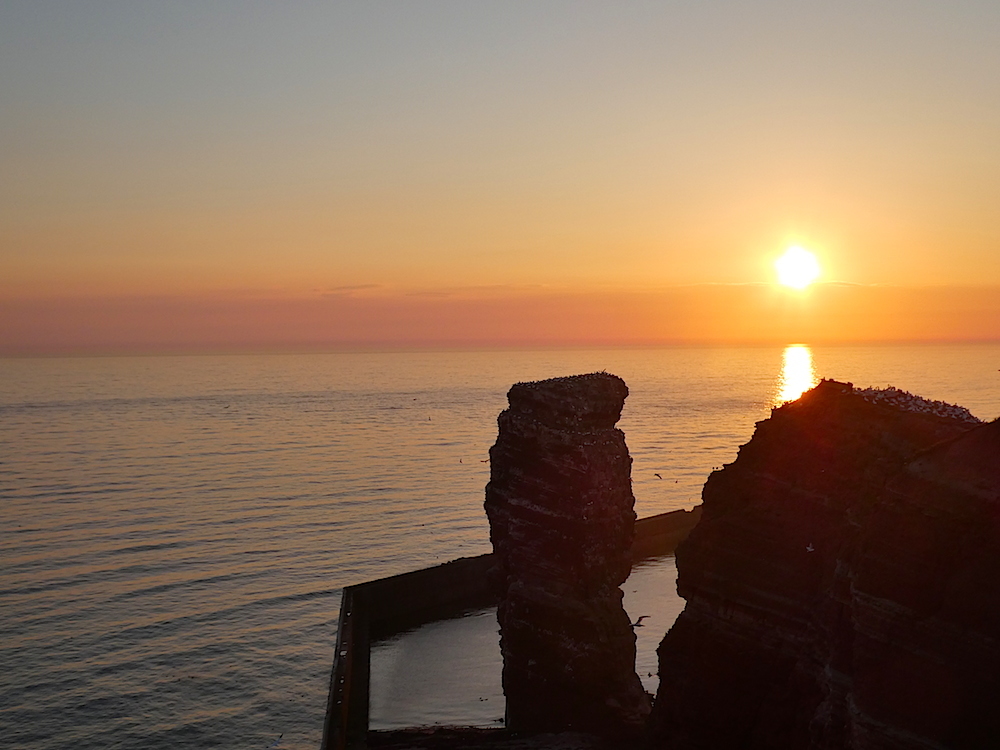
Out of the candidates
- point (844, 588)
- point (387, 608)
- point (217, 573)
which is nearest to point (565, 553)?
point (844, 588)

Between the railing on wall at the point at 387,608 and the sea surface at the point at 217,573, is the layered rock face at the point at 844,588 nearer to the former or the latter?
the railing on wall at the point at 387,608

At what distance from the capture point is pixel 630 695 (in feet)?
111

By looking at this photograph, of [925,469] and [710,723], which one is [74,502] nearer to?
[710,723]

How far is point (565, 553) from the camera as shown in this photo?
33.1 meters

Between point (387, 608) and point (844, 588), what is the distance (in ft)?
126

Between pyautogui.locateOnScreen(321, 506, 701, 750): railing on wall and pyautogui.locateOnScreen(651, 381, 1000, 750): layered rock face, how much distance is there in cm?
1879

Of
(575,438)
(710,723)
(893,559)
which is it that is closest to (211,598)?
(575,438)

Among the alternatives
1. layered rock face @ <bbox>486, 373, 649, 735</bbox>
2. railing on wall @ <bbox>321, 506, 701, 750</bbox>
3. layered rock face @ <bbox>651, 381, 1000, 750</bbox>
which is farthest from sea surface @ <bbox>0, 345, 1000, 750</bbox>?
layered rock face @ <bbox>651, 381, 1000, 750</bbox>

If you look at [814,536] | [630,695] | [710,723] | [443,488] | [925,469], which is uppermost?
[925,469]

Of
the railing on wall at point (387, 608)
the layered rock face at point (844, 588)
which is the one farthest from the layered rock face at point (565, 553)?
the layered rock face at point (844, 588)

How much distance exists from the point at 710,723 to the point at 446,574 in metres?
34.7

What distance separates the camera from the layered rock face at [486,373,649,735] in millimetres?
32938

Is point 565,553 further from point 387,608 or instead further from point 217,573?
point 217,573

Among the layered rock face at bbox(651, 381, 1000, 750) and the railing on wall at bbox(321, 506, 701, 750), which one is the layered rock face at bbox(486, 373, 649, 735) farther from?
the layered rock face at bbox(651, 381, 1000, 750)
